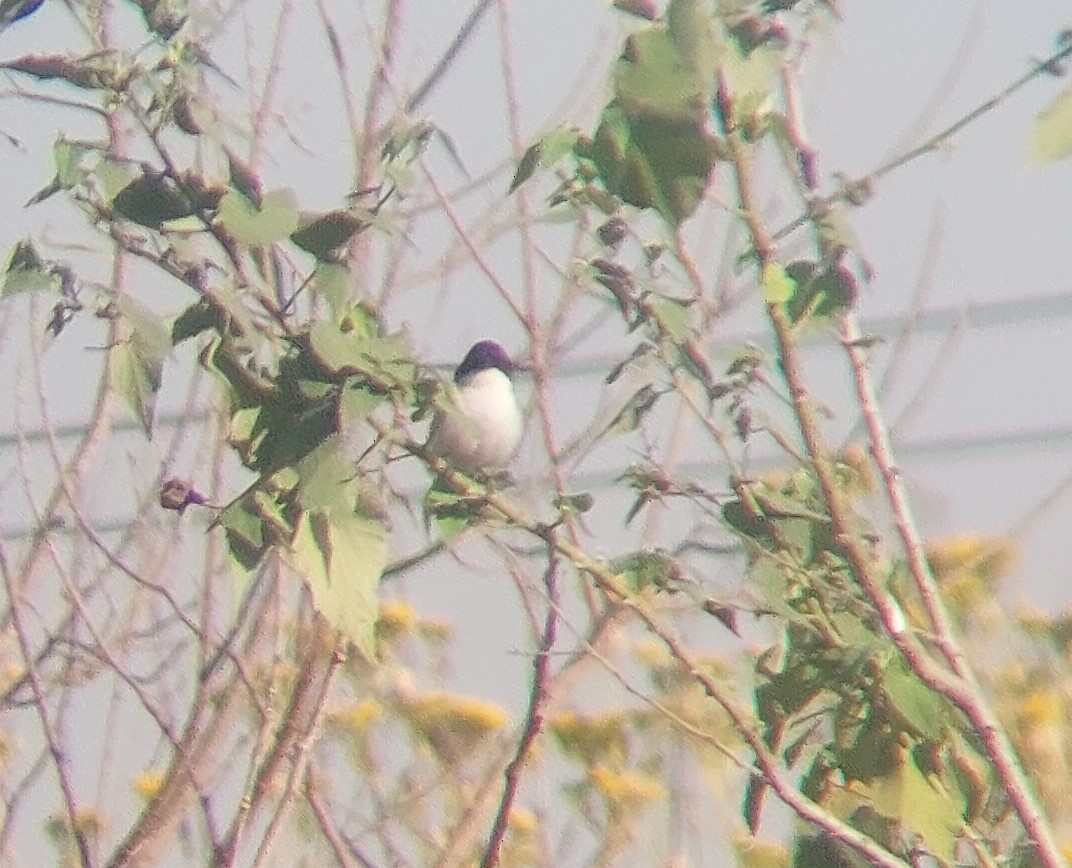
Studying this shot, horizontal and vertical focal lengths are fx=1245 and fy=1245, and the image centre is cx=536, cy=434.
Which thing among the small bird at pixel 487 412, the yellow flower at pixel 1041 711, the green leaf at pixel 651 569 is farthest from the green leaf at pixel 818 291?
the yellow flower at pixel 1041 711

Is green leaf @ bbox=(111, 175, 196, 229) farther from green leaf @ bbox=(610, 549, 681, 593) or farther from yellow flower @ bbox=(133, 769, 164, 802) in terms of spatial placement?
yellow flower @ bbox=(133, 769, 164, 802)

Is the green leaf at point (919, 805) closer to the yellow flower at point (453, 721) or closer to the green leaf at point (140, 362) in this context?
the green leaf at point (140, 362)

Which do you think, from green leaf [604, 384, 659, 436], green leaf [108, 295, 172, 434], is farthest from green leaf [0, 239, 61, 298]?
green leaf [604, 384, 659, 436]

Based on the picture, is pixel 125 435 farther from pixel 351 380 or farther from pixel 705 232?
pixel 351 380

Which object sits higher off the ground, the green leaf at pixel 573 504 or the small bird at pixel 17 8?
the small bird at pixel 17 8

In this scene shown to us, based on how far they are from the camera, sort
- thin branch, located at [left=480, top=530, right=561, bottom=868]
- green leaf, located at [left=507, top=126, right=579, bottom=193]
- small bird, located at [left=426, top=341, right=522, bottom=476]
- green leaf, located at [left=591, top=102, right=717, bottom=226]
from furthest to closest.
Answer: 1. small bird, located at [left=426, top=341, right=522, bottom=476]
2. thin branch, located at [left=480, top=530, right=561, bottom=868]
3. green leaf, located at [left=507, top=126, right=579, bottom=193]
4. green leaf, located at [left=591, top=102, right=717, bottom=226]

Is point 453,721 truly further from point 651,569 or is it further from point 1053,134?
point 1053,134

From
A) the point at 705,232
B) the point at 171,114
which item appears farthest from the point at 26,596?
the point at 171,114
